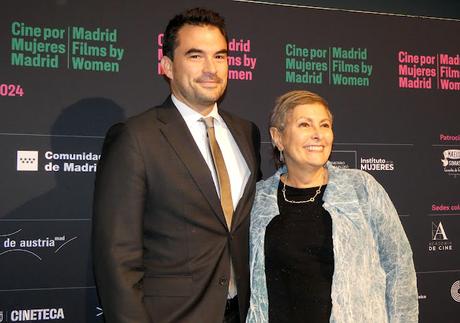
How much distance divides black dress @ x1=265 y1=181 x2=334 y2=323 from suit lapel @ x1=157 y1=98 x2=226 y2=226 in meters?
0.29

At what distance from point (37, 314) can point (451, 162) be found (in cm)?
289

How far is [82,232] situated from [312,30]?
195 cm

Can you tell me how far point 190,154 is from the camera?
1919 millimetres

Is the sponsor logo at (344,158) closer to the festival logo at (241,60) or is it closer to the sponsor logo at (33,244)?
the festival logo at (241,60)

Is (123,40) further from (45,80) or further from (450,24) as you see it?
(450,24)

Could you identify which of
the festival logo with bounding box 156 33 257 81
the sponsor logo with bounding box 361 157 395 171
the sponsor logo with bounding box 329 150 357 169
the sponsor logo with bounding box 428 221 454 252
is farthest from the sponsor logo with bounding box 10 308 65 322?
the sponsor logo with bounding box 428 221 454 252

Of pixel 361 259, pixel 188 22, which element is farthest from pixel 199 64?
pixel 361 259

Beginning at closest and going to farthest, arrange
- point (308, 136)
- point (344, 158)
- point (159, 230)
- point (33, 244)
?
point (159, 230) → point (308, 136) → point (33, 244) → point (344, 158)

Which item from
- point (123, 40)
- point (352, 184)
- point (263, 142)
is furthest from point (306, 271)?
point (123, 40)

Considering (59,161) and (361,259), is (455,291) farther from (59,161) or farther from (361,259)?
(59,161)

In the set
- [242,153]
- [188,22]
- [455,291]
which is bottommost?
[455,291]

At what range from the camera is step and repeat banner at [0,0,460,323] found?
8.79 feet

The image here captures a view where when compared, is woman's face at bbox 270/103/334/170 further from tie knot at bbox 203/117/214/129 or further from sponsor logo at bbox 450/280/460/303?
sponsor logo at bbox 450/280/460/303

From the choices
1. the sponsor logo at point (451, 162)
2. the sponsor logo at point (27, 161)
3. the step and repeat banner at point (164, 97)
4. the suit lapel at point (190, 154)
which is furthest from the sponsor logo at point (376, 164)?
the sponsor logo at point (27, 161)
